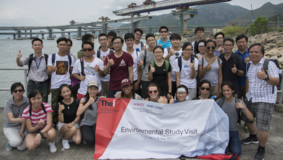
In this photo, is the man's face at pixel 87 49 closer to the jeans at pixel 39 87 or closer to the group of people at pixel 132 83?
the group of people at pixel 132 83

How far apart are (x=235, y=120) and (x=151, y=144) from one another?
180 cm

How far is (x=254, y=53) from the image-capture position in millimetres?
3666

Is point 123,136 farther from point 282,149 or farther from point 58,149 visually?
point 282,149

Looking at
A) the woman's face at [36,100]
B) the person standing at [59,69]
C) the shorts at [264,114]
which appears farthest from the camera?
the person standing at [59,69]

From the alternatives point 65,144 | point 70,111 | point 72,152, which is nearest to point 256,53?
point 70,111

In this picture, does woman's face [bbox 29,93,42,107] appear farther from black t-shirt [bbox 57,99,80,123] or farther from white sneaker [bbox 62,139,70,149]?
white sneaker [bbox 62,139,70,149]

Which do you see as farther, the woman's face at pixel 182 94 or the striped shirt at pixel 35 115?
the woman's face at pixel 182 94

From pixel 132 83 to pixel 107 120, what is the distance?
125 centimetres

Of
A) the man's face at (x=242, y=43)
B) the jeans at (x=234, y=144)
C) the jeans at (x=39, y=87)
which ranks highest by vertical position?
the man's face at (x=242, y=43)

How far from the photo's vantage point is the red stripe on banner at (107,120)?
12.3 ft

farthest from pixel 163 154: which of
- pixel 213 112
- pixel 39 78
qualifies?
pixel 39 78

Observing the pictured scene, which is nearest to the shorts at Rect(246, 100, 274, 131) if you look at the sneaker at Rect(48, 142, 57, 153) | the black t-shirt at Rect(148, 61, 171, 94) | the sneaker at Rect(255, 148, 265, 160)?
the sneaker at Rect(255, 148, 265, 160)

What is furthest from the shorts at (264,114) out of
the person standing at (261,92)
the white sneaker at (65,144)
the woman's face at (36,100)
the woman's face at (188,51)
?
the woman's face at (36,100)

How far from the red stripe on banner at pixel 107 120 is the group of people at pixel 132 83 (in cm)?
18
